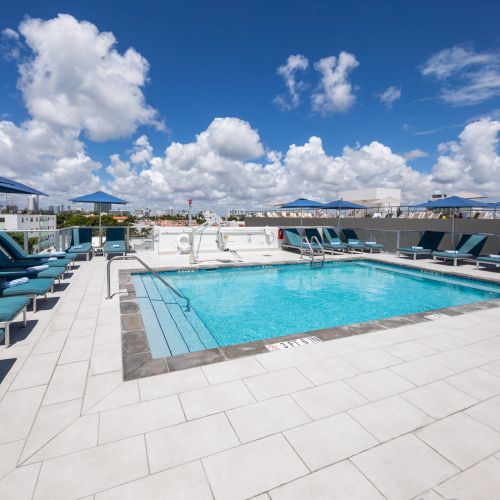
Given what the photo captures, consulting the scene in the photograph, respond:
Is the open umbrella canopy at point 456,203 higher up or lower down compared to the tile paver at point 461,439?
higher up

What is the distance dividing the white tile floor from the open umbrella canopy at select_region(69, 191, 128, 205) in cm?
780

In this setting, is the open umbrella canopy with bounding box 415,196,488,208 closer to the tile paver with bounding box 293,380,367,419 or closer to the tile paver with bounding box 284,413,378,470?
the tile paver with bounding box 293,380,367,419

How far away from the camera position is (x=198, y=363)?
2.98 m

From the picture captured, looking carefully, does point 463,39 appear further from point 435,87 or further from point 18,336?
point 18,336

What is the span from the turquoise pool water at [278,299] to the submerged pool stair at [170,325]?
12mm

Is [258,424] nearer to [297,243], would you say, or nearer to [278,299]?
[278,299]

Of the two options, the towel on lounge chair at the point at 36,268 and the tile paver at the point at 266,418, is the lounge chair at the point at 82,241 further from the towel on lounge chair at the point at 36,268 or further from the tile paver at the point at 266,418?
the tile paver at the point at 266,418

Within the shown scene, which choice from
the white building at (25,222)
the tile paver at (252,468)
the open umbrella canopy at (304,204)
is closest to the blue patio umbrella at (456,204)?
the open umbrella canopy at (304,204)

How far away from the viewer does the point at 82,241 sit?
9.95 metres

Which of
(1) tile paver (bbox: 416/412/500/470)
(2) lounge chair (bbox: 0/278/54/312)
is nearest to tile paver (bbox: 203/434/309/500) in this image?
(1) tile paver (bbox: 416/412/500/470)

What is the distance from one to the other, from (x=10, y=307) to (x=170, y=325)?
202 centimetres

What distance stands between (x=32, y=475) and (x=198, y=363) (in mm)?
1518

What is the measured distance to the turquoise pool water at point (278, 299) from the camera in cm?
458

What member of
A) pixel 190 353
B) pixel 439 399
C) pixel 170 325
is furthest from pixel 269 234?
pixel 439 399
